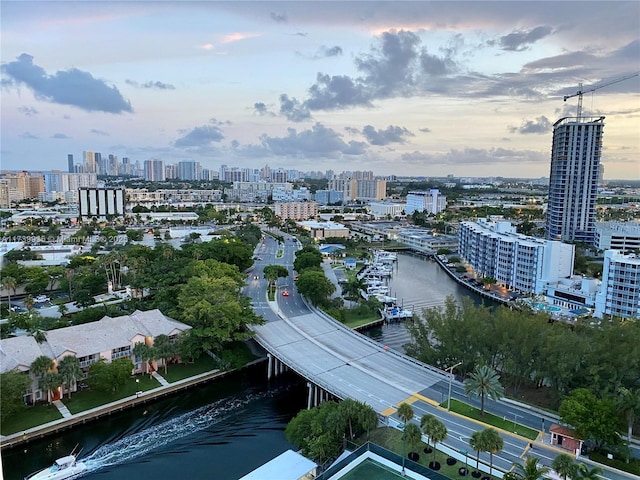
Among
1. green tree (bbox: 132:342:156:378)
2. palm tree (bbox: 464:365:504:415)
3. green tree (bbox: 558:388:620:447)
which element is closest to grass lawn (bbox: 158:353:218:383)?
green tree (bbox: 132:342:156:378)

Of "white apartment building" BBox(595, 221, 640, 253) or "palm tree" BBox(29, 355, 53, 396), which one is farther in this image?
"white apartment building" BBox(595, 221, 640, 253)

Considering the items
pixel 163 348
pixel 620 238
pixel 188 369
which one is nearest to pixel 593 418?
pixel 188 369

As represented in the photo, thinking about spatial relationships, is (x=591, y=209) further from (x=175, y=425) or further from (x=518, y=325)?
(x=175, y=425)

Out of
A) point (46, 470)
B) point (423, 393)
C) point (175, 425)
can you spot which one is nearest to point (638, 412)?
point (423, 393)

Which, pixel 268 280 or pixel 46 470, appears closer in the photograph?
pixel 46 470

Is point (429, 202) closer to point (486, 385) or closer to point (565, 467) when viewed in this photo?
point (486, 385)

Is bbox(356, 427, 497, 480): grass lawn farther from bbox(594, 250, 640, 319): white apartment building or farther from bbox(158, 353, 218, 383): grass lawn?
bbox(594, 250, 640, 319): white apartment building

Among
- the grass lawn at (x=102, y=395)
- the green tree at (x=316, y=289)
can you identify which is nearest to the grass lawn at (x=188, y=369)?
the grass lawn at (x=102, y=395)
